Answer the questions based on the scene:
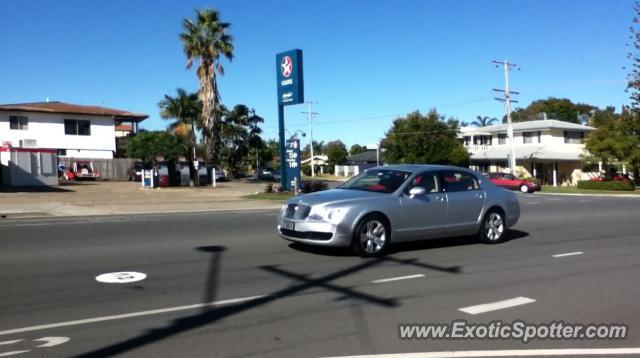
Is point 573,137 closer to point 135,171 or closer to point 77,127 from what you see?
point 135,171

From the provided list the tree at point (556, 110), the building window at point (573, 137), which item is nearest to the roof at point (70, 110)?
the building window at point (573, 137)

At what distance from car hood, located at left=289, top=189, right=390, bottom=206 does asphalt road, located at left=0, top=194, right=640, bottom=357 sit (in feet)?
2.98

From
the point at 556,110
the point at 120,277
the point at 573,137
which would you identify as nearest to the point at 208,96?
the point at 573,137

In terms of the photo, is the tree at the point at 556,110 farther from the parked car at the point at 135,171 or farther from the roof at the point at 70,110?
the parked car at the point at 135,171

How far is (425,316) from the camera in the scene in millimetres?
6273

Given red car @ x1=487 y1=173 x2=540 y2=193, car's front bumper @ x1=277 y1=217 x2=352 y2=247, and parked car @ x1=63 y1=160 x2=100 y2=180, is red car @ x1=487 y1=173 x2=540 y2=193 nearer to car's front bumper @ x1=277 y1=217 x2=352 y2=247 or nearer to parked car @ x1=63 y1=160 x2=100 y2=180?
parked car @ x1=63 y1=160 x2=100 y2=180

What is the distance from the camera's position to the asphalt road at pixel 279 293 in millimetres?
5391

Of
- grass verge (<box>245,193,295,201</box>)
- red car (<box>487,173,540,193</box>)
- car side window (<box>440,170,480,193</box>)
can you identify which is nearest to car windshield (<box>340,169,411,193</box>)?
car side window (<box>440,170,480,193</box>)

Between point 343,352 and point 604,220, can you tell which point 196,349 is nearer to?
point 343,352

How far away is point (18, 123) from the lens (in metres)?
47.1

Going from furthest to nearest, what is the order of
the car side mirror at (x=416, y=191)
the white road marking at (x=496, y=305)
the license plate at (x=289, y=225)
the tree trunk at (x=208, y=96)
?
1. the tree trunk at (x=208, y=96)
2. the car side mirror at (x=416, y=191)
3. the license plate at (x=289, y=225)
4. the white road marking at (x=496, y=305)

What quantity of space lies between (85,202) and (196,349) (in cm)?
2074

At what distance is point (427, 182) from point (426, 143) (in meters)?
53.1

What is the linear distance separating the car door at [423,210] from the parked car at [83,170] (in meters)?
38.2
